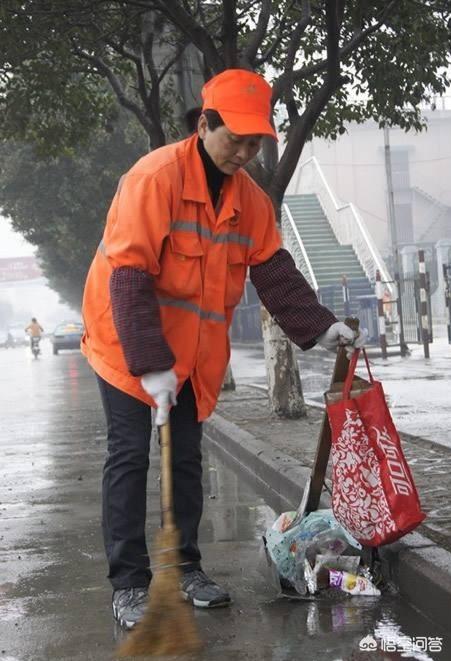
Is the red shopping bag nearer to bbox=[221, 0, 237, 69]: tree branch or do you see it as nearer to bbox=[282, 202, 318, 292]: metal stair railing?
bbox=[221, 0, 237, 69]: tree branch

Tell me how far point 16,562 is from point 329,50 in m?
5.74

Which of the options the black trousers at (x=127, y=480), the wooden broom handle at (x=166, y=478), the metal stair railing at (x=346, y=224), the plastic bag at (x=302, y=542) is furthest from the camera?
the metal stair railing at (x=346, y=224)

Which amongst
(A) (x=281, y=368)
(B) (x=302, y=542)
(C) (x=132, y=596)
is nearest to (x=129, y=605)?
(C) (x=132, y=596)

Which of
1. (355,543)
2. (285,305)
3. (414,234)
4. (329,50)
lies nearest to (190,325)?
(285,305)

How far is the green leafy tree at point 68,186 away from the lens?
108 feet

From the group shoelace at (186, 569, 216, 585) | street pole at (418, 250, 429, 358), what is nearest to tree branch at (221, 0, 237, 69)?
shoelace at (186, 569, 216, 585)

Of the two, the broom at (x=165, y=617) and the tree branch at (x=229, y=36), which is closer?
the broom at (x=165, y=617)

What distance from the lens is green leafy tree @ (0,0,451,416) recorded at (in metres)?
10.1

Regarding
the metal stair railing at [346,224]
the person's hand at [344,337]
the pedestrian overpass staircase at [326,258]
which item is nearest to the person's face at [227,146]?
the person's hand at [344,337]

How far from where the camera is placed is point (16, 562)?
5527mm

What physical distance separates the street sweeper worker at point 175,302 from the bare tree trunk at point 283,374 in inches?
227

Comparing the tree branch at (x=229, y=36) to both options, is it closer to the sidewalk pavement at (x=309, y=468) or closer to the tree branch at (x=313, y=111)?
the tree branch at (x=313, y=111)

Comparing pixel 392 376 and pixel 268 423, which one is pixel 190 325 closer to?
pixel 268 423

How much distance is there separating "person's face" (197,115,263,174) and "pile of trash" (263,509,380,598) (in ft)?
4.98
